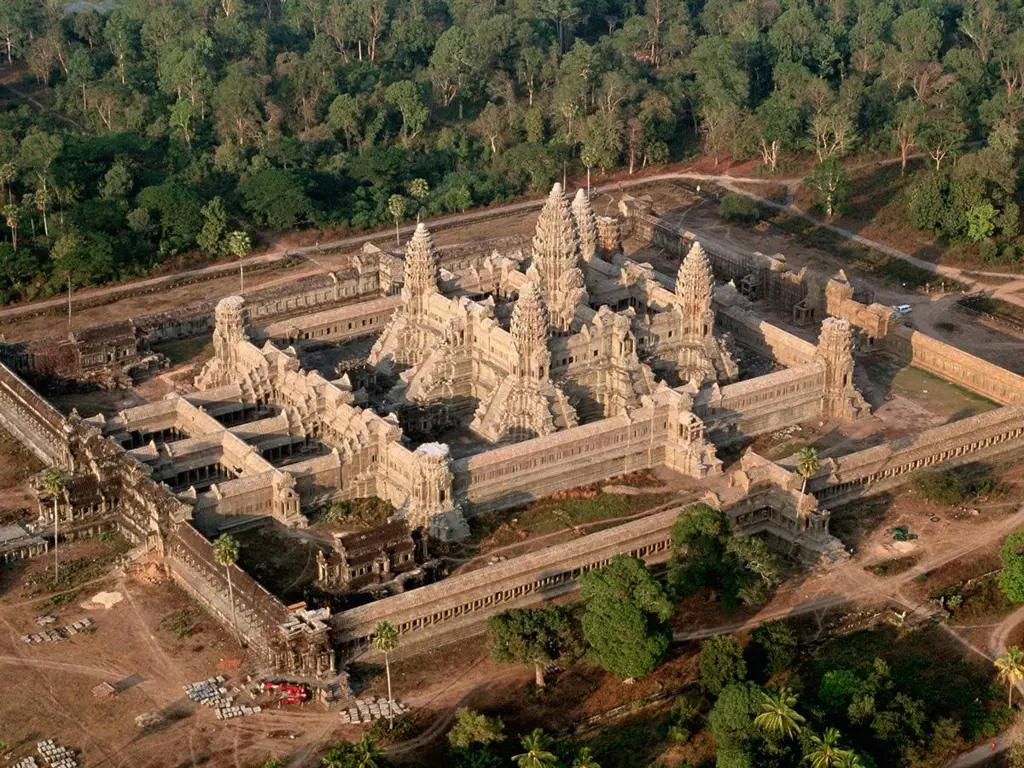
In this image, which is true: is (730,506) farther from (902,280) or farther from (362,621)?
(902,280)

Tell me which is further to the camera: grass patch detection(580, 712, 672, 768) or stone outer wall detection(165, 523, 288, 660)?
stone outer wall detection(165, 523, 288, 660)

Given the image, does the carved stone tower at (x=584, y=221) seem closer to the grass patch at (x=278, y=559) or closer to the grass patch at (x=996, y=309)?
the grass patch at (x=278, y=559)

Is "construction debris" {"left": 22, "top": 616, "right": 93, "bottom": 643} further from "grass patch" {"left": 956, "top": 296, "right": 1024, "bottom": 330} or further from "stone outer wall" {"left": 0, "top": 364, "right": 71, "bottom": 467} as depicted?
"grass patch" {"left": 956, "top": 296, "right": 1024, "bottom": 330}

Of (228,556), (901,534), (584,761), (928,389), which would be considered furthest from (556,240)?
(584,761)

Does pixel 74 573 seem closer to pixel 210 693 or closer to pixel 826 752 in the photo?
pixel 210 693

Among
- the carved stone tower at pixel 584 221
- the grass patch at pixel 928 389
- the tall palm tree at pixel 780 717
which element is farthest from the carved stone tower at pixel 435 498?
the grass patch at pixel 928 389

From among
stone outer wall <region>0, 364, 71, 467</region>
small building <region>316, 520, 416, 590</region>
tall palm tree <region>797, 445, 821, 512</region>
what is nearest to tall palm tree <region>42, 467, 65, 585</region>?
stone outer wall <region>0, 364, 71, 467</region>
